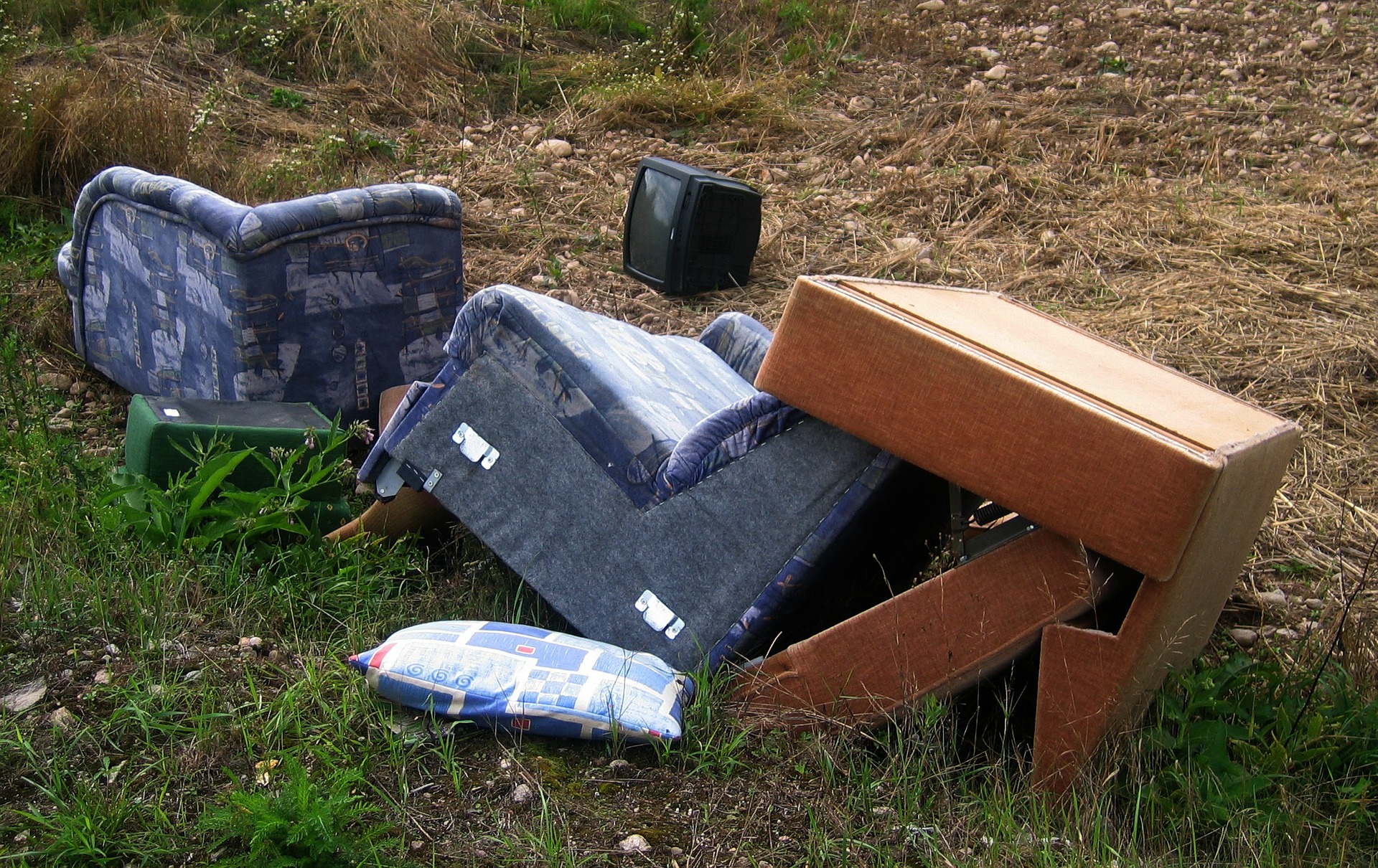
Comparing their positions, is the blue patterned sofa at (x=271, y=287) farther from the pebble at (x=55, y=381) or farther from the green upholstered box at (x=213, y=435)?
the green upholstered box at (x=213, y=435)

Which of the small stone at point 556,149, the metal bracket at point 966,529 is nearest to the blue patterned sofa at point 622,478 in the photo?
the metal bracket at point 966,529

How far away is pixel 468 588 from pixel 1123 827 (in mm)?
1515

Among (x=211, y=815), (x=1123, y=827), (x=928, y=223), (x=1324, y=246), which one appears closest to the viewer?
(x=211, y=815)

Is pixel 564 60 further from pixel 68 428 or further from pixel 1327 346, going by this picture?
pixel 1327 346

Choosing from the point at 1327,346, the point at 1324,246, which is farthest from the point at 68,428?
the point at 1324,246

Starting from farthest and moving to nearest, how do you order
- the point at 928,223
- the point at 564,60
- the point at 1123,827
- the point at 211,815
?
the point at 564,60 → the point at 928,223 → the point at 1123,827 → the point at 211,815

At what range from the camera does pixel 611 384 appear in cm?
233

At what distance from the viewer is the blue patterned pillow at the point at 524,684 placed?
1.89 metres

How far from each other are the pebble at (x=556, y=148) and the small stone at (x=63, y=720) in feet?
16.2

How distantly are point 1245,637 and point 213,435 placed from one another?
2625 millimetres

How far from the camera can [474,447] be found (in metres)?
2.46

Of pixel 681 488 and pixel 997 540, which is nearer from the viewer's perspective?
pixel 997 540

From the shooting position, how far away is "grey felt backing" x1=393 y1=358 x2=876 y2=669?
2.13 m

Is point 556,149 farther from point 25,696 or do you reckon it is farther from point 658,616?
point 25,696
